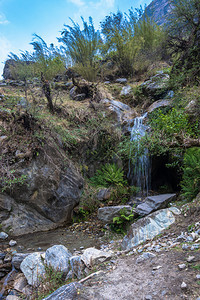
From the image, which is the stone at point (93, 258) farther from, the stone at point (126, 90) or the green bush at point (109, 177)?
the stone at point (126, 90)

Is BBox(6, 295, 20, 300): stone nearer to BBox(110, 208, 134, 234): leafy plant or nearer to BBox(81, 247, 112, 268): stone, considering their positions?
BBox(81, 247, 112, 268): stone

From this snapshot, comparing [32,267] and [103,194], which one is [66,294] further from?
[103,194]

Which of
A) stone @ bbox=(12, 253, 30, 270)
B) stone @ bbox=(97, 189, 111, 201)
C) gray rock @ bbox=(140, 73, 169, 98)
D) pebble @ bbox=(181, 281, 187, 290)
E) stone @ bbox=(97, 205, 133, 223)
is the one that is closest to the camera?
pebble @ bbox=(181, 281, 187, 290)

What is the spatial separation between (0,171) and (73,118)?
3.17m

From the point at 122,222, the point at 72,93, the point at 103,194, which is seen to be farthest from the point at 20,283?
the point at 72,93

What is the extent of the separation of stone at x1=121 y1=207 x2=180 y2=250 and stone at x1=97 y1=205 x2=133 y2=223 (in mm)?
967

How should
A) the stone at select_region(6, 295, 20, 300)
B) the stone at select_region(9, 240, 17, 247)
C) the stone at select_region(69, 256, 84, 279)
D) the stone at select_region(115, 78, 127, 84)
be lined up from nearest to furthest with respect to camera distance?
1. the stone at select_region(69, 256, 84, 279)
2. the stone at select_region(6, 295, 20, 300)
3. the stone at select_region(9, 240, 17, 247)
4. the stone at select_region(115, 78, 127, 84)

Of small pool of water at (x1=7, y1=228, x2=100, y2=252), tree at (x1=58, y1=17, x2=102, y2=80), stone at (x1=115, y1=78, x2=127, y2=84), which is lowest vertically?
small pool of water at (x1=7, y1=228, x2=100, y2=252)

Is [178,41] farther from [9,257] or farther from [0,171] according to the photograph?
[9,257]

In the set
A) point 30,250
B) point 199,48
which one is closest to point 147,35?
point 199,48

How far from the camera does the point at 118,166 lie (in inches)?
245

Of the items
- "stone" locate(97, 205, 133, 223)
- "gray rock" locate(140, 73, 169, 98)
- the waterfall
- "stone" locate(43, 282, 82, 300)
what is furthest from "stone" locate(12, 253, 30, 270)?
"gray rock" locate(140, 73, 169, 98)

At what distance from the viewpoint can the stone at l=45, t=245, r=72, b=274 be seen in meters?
2.71

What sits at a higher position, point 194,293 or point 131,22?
point 131,22
